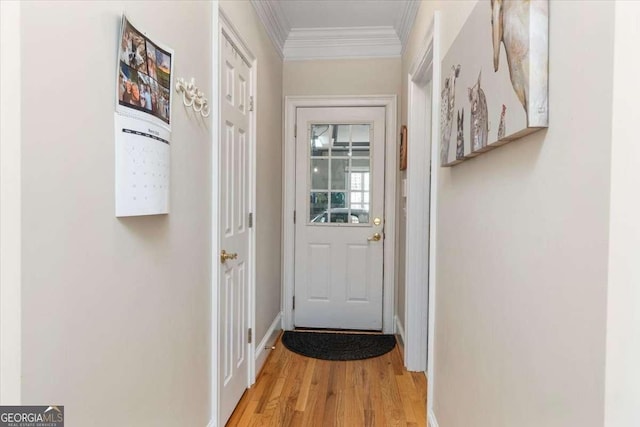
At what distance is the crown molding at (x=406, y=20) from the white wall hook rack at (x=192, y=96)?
5.47ft

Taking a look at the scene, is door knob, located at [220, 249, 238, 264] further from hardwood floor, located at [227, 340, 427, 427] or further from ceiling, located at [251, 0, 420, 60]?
ceiling, located at [251, 0, 420, 60]

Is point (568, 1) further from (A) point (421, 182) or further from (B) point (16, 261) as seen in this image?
(A) point (421, 182)

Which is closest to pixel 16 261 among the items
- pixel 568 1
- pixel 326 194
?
pixel 568 1

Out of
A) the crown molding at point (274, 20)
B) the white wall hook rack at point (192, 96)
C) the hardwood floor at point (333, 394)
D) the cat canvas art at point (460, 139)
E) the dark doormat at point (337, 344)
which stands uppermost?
the crown molding at point (274, 20)

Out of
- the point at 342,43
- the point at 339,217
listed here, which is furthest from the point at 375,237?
the point at 342,43

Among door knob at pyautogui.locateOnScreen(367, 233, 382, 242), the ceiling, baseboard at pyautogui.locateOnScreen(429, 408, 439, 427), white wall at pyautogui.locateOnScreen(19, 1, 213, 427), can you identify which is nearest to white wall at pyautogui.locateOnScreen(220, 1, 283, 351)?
the ceiling

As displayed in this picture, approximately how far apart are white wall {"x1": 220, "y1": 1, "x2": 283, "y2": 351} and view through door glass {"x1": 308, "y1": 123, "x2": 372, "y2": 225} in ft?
1.06

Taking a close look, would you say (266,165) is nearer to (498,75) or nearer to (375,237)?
(375,237)

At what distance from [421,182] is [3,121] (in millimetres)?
2282

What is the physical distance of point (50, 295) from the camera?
0.84 m

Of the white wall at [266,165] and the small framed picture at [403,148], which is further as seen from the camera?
the small framed picture at [403,148]

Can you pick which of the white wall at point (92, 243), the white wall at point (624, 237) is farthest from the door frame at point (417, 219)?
the white wall at point (624, 237)

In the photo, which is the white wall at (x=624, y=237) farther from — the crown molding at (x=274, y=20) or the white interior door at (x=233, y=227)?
the crown molding at (x=274, y=20)

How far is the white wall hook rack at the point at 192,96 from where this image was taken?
4.82ft
